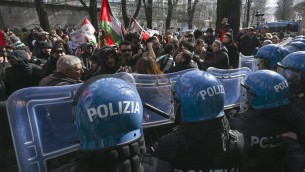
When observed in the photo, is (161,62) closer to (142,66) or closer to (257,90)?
(142,66)

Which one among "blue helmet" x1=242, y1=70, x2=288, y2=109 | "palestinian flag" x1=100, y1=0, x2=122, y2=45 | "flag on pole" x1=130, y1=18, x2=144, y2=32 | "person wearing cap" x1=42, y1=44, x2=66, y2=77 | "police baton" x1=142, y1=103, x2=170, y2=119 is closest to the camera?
"blue helmet" x1=242, y1=70, x2=288, y2=109

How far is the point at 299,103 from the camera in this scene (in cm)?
288

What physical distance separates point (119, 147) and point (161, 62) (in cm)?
383

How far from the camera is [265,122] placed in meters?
2.44

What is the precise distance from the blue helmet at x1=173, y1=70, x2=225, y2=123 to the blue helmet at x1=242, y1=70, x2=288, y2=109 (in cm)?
63

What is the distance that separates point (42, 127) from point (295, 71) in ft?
8.41

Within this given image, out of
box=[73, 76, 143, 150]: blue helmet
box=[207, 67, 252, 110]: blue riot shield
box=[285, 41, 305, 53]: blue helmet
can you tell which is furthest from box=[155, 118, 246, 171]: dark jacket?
box=[285, 41, 305, 53]: blue helmet

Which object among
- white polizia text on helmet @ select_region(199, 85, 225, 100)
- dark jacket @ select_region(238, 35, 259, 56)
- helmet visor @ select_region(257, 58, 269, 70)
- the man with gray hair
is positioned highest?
white polizia text on helmet @ select_region(199, 85, 225, 100)

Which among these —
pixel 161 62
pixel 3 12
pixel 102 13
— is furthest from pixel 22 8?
pixel 161 62

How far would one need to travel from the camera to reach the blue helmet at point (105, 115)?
1700 mm

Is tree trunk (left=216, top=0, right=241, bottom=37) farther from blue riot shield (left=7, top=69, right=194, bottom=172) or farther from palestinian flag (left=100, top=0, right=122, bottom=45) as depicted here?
blue riot shield (left=7, top=69, right=194, bottom=172)

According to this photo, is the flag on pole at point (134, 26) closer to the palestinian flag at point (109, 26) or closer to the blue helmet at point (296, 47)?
the palestinian flag at point (109, 26)

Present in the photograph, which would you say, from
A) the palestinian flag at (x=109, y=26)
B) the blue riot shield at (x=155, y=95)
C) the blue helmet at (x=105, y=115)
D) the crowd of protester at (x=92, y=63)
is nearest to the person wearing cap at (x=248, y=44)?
the crowd of protester at (x=92, y=63)

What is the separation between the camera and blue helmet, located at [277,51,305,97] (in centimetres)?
318
